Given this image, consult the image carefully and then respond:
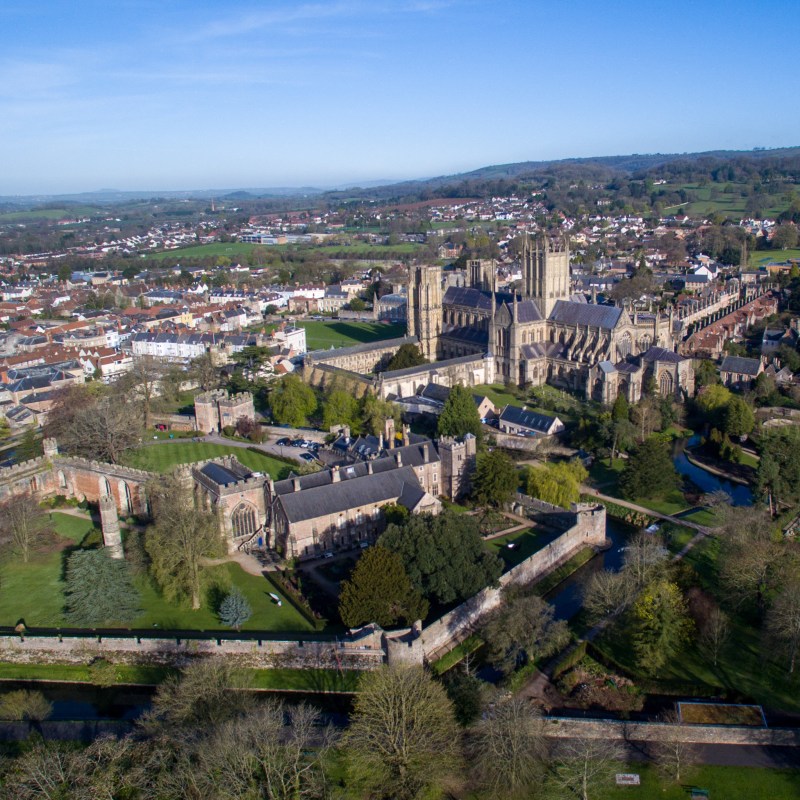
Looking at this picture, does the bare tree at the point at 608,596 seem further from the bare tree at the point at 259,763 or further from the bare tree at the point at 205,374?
the bare tree at the point at 205,374

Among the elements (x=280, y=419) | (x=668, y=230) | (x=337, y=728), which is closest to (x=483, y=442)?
(x=280, y=419)

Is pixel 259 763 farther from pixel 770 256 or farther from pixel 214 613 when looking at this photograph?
pixel 770 256

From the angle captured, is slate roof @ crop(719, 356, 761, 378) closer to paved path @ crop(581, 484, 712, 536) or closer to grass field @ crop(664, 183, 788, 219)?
→ paved path @ crop(581, 484, 712, 536)

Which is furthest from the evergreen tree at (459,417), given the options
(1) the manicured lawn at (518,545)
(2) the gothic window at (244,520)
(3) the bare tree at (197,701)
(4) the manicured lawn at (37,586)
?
(3) the bare tree at (197,701)

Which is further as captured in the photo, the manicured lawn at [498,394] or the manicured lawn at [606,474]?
the manicured lawn at [498,394]

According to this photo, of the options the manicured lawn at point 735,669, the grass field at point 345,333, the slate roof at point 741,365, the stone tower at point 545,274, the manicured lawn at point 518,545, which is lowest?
the manicured lawn at point 735,669

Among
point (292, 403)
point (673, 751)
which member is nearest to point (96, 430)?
point (292, 403)

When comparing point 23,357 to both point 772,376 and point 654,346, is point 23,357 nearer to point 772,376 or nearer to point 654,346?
point 654,346
